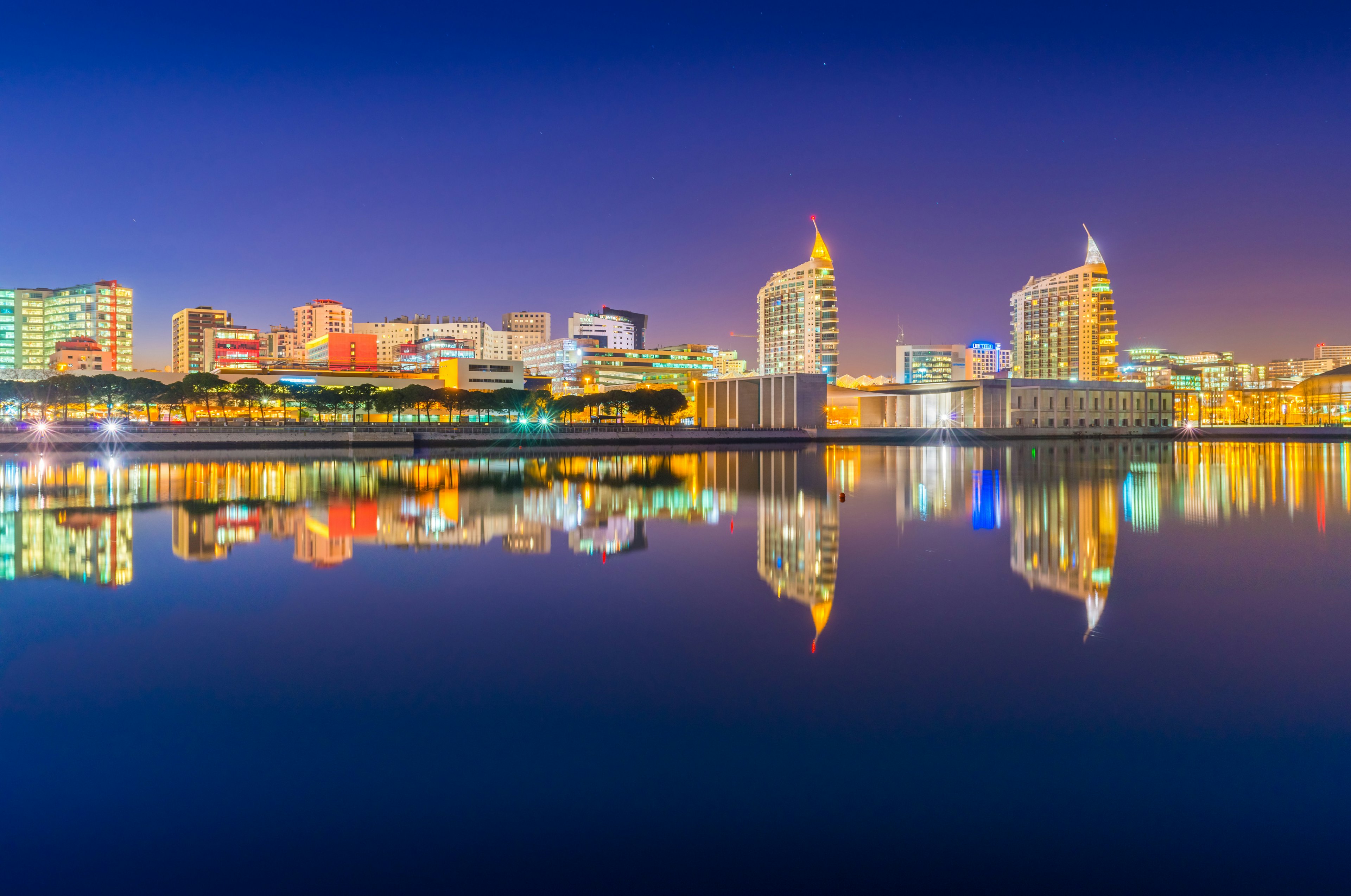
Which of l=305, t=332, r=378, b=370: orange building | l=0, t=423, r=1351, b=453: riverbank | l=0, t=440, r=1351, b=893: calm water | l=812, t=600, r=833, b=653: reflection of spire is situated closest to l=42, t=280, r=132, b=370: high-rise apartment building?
l=305, t=332, r=378, b=370: orange building

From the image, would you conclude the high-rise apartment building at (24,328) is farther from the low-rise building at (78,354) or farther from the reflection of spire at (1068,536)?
the reflection of spire at (1068,536)

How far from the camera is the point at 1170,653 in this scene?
7.70 metres

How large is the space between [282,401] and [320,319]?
124564 millimetres

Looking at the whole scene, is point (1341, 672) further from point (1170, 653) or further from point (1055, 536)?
point (1055, 536)

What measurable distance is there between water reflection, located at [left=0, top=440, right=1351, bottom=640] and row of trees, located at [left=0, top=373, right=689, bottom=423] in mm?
30713

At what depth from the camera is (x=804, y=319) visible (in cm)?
15250

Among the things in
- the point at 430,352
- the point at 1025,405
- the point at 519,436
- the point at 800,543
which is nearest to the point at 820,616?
the point at 800,543

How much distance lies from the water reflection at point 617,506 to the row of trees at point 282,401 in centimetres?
3071

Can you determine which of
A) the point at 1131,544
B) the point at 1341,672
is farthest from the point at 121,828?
the point at 1131,544

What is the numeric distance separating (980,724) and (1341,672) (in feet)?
12.8

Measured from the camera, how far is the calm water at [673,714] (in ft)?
14.3

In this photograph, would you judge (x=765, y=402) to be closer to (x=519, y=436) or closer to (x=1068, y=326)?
(x=519, y=436)

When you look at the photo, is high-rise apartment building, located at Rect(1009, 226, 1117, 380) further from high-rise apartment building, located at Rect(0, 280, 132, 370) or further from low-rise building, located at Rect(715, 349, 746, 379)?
high-rise apartment building, located at Rect(0, 280, 132, 370)

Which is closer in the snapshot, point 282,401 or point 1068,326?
point 282,401
